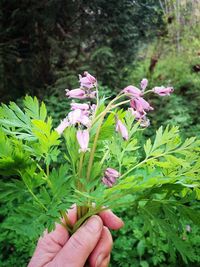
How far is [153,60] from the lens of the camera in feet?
19.1

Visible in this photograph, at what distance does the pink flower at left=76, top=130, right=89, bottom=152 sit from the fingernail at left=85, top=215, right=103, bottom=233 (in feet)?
0.96

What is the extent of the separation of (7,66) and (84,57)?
1204mm

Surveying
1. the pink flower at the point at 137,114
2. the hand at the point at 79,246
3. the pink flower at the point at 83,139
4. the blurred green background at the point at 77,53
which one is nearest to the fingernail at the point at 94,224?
the hand at the point at 79,246

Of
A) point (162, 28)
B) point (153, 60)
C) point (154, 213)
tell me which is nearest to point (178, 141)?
point (154, 213)

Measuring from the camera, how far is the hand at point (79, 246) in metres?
1.12

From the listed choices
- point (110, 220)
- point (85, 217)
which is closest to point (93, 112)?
point (85, 217)

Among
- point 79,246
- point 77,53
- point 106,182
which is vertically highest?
point 106,182

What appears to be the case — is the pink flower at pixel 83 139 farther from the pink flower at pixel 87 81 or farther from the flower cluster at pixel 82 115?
the pink flower at pixel 87 81

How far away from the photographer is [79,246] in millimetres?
1122

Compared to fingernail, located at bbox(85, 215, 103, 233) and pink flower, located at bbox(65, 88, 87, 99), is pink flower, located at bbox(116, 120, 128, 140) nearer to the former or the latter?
pink flower, located at bbox(65, 88, 87, 99)

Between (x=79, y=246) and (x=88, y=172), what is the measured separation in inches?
10.8

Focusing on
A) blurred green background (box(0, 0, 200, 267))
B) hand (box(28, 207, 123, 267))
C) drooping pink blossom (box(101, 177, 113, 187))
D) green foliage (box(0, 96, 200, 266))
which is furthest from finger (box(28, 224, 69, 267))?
blurred green background (box(0, 0, 200, 267))

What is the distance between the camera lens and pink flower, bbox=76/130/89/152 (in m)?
1.01

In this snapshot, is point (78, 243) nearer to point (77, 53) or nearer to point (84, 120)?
point (84, 120)
